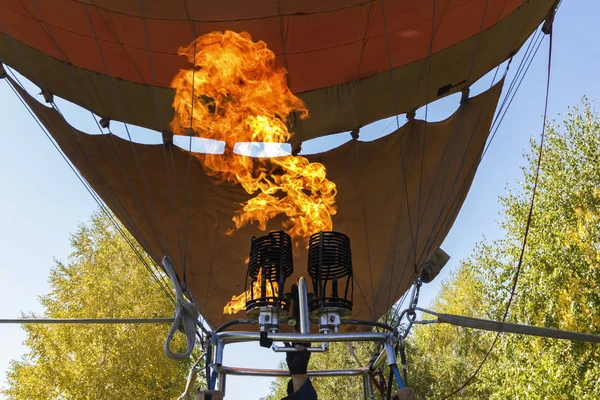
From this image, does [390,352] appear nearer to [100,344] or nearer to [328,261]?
[328,261]

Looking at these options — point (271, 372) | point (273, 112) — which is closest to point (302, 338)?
point (271, 372)

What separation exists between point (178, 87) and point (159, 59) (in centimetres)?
39

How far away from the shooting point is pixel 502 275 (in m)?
11.6

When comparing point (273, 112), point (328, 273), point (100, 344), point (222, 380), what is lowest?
point (222, 380)

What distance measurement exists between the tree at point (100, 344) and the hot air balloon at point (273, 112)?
6709 mm

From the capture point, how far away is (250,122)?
5672 millimetres

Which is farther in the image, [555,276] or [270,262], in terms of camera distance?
[555,276]

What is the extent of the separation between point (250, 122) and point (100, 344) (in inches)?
326

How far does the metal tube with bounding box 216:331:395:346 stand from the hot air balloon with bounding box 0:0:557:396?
2.48 meters

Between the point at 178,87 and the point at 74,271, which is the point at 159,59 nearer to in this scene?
the point at 178,87

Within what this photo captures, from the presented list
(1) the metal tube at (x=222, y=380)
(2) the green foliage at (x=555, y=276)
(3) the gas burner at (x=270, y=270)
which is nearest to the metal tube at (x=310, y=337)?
(3) the gas burner at (x=270, y=270)

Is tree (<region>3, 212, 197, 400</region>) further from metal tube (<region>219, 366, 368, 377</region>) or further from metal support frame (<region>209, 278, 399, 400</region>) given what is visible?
metal support frame (<region>209, 278, 399, 400</region>)

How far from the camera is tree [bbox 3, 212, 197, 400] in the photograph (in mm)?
11180

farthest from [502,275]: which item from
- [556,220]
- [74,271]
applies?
[74,271]
